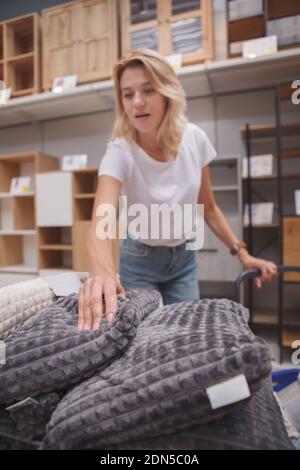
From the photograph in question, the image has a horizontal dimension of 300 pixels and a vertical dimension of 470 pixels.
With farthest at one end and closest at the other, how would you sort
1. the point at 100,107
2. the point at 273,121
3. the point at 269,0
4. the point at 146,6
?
the point at 100,107 < the point at 273,121 < the point at 146,6 < the point at 269,0

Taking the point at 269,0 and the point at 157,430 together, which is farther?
the point at 269,0

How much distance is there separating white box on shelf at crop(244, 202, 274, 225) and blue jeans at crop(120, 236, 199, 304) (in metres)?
1.17

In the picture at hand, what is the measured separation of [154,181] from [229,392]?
1.92 feet

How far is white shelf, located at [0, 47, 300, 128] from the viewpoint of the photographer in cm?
177

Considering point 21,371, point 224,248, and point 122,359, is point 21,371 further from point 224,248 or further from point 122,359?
point 224,248

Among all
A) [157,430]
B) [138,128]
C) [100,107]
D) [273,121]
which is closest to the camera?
[157,430]

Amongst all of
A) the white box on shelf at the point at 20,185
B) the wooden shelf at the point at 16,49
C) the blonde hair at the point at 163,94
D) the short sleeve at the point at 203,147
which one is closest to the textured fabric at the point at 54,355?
the blonde hair at the point at 163,94

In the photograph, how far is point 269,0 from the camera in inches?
58.1

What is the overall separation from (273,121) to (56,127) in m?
1.75

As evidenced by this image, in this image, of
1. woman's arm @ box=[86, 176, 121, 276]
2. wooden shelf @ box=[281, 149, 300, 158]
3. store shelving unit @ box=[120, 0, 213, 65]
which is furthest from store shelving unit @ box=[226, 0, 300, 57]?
woman's arm @ box=[86, 176, 121, 276]

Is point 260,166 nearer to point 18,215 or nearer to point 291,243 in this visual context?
point 291,243

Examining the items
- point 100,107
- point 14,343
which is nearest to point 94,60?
point 100,107

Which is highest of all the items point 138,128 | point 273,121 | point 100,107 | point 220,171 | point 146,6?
point 146,6

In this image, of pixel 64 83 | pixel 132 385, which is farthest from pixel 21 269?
pixel 132 385
